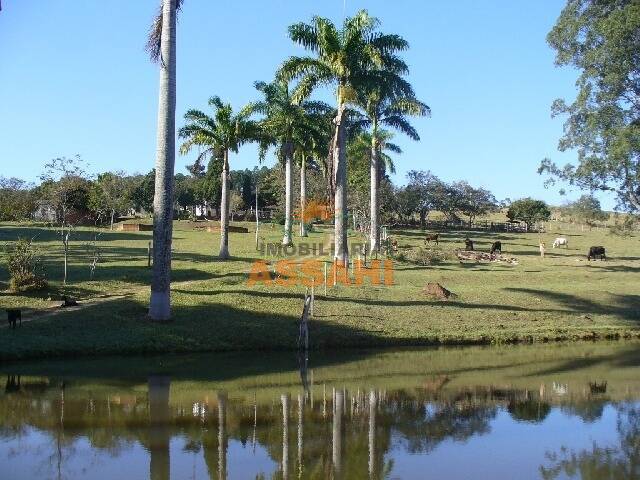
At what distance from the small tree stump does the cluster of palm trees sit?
4.96 metres

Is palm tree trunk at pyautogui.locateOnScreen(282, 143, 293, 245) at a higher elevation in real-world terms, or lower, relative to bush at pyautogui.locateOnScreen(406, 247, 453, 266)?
higher

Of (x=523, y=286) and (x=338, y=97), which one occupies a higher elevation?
(x=338, y=97)

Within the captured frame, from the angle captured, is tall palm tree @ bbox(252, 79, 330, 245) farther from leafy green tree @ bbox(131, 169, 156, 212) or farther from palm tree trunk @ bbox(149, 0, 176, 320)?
leafy green tree @ bbox(131, 169, 156, 212)

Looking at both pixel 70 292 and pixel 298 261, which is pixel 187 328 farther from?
pixel 298 261

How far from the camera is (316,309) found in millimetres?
26234

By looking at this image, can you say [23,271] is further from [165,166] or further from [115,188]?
[115,188]

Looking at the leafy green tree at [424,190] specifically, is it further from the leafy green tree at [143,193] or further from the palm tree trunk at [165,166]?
the palm tree trunk at [165,166]

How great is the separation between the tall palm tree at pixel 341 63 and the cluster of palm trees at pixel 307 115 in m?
0.05

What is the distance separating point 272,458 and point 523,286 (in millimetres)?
24913

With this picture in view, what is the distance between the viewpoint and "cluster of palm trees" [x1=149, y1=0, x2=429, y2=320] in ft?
75.8

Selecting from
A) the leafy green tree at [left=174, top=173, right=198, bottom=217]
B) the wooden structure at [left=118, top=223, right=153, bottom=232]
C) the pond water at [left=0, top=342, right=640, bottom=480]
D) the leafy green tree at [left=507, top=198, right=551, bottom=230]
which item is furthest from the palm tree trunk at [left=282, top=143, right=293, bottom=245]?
the leafy green tree at [left=507, top=198, right=551, bottom=230]

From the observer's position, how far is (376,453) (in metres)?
10.9

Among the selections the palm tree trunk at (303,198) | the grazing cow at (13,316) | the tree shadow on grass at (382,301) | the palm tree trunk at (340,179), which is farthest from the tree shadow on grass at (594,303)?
the palm tree trunk at (303,198)

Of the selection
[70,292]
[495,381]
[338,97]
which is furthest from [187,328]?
[338,97]
